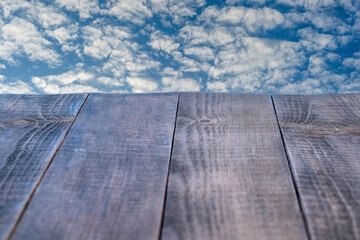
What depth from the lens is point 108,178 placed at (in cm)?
90

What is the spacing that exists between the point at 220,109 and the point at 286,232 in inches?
25.8

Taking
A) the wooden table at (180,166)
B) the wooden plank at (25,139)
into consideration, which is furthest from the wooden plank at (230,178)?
the wooden plank at (25,139)

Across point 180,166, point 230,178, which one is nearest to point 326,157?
point 230,178

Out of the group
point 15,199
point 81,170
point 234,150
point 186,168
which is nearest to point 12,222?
point 15,199

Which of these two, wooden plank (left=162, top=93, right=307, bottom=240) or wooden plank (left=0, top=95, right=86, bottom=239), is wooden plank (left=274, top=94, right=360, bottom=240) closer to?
wooden plank (left=162, top=93, right=307, bottom=240)

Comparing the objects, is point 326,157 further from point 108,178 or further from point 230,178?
point 108,178

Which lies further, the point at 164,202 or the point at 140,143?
the point at 140,143

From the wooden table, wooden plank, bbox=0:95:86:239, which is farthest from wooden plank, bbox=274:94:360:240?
wooden plank, bbox=0:95:86:239

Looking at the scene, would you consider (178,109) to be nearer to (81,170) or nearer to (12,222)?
(81,170)

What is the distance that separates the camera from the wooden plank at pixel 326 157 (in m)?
0.76

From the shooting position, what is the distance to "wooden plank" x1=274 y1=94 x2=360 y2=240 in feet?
2.48

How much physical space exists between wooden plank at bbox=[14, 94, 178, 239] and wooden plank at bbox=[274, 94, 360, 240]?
0.48m

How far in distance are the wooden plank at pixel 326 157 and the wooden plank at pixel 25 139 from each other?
35.6 inches

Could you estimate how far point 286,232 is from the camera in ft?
2.39
